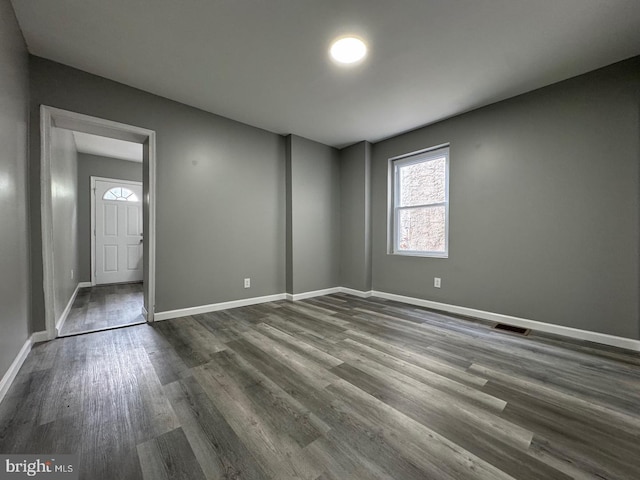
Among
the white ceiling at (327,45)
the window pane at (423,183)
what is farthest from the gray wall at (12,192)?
the window pane at (423,183)

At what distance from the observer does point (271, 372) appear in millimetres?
1880

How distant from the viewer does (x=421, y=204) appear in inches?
153

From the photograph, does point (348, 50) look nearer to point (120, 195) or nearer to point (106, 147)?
point (106, 147)

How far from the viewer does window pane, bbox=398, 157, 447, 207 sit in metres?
3.67

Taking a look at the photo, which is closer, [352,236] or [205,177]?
[205,177]

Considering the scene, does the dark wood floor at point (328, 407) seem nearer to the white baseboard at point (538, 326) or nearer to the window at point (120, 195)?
the white baseboard at point (538, 326)

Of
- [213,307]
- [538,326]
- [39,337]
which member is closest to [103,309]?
[39,337]

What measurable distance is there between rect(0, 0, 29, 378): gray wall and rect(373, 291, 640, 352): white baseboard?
13.3 feet

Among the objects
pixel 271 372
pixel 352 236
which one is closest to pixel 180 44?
pixel 271 372

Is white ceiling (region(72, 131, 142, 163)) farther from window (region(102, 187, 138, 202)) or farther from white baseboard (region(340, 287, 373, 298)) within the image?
white baseboard (region(340, 287, 373, 298))

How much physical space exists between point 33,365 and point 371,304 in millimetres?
3450

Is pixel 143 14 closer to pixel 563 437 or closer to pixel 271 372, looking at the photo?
pixel 271 372

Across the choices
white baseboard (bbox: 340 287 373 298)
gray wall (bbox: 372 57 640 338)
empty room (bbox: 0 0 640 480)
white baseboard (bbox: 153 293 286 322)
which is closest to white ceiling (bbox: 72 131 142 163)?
empty room (bbox: 0 0 640 480)

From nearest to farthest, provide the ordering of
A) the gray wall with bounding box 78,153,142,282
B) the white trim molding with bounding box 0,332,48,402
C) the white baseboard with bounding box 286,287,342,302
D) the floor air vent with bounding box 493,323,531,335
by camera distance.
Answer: the white trim molding with bounding box 0,332,48,402
the floor air vent with bounding box 493,323,531,335
the white baseboard with bounding box 286,287,342,302
the gray wall with bounding box 78,153,142,282
